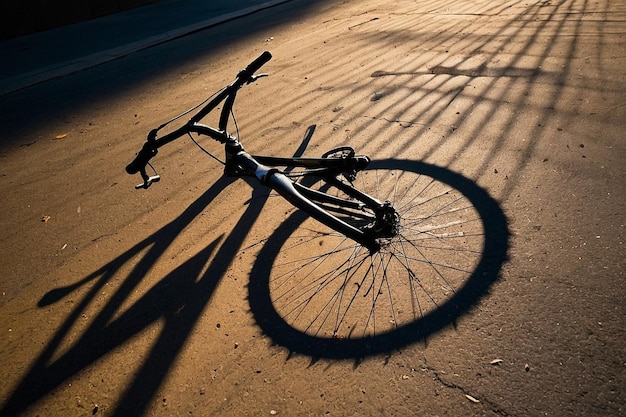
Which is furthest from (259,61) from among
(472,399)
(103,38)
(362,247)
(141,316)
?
(103,38)

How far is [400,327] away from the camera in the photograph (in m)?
2.41

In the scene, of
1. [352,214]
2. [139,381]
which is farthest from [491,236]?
[139,381]

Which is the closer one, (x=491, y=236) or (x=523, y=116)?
(x=491, y=236)

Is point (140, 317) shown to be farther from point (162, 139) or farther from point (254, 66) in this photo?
point (254, 66)

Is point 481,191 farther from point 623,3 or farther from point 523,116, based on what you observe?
point 623,3

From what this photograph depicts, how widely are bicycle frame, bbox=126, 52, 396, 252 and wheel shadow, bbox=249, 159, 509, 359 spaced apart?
54 centimetres

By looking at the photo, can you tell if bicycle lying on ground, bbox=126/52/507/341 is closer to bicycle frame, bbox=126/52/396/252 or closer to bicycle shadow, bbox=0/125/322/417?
bicycle frame, bbox=126/52/396/252

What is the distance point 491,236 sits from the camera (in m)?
2.91

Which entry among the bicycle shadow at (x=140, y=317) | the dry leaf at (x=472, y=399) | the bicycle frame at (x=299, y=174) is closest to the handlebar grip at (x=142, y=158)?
the bicycle frame at (x=299, y=174)

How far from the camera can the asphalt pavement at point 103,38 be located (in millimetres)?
8477

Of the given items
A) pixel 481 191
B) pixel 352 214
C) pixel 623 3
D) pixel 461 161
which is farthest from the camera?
pixel 623 3

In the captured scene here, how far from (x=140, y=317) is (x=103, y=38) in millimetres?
10121

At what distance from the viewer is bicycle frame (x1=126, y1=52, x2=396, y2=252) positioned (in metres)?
2.21

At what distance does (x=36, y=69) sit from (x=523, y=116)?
29.5 feet
